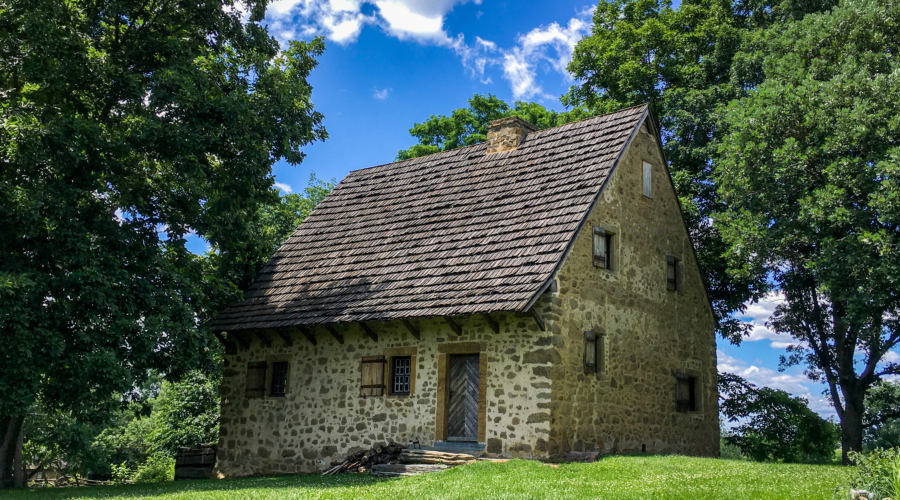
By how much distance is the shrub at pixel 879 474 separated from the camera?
9.08 m

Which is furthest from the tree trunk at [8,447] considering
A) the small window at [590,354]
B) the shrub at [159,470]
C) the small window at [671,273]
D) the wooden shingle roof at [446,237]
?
the small window at [671,273]

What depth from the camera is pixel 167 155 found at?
17109mm

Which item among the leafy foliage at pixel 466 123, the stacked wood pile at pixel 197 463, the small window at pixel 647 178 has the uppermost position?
the leafy foliage at pixel 466 123

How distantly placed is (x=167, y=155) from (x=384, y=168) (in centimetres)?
785

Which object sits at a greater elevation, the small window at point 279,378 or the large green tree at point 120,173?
the large green tree at point 120,173

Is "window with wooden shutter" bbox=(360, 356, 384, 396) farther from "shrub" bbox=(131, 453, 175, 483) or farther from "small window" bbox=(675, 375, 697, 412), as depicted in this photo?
"shrub" bbox=(131, 453, 175, 483)

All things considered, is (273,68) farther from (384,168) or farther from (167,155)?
(384,168)

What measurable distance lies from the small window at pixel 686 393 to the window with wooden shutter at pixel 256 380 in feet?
33.1

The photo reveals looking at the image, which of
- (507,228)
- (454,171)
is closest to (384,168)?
(454,171)

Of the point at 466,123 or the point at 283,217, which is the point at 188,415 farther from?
the point at 466,123

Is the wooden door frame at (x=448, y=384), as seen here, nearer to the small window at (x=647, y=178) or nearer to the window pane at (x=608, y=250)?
the window pane at (x=608, y=250)

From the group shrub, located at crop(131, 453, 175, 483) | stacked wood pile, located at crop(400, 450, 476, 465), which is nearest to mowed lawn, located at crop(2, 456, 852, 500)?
stacked wood pile, located at crop(400, 450, 476, 465)

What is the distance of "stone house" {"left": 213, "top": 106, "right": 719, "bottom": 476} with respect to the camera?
1579cm

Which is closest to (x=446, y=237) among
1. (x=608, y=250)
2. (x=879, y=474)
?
(x=608, y=250)
